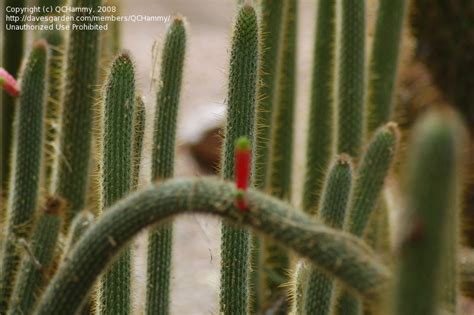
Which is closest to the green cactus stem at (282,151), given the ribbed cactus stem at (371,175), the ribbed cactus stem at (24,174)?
the ribbed cactus stem at (371,175)

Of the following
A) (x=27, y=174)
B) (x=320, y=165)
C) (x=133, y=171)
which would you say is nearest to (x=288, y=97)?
(x=320, y=165)

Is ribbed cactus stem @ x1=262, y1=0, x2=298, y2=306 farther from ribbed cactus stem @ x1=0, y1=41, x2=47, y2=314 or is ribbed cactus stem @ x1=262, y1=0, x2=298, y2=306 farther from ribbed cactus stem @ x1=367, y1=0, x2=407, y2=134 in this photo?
ribbed cactus stem @ x1=0, y1=41, x2=47, y2=314

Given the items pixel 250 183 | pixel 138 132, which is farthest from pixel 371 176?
pixel 138 132

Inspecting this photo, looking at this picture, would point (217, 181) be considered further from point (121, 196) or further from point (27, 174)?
point (27, 174)

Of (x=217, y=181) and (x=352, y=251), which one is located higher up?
(x=217, y=181)

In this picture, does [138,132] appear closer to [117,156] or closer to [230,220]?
[117,156]

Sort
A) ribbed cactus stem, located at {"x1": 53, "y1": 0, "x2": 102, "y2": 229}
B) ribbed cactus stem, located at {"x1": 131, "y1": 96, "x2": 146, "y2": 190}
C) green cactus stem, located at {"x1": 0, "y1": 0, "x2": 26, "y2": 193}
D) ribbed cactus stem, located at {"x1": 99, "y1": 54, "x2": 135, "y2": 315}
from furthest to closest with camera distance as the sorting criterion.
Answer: green cactus stem, located at {"x1": 0, "y1": 0, "x2": 26, "y2": 193} < ribbed cactus stem, located at {"x1": 53, "y1": 0, "x2": 102, "y2": 229} < ribbed cactus stem, located at {"x1": 131, "y1": 96, "x2": 146, "y2": 190} < ribbed cactus stem, located at {"x1": 99, "y1": 54, "x2": 135, "y2": 315}

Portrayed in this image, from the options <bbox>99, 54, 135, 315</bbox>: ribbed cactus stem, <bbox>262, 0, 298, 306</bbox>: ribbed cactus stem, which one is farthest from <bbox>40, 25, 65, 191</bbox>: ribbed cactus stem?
<bbox>99, 54, 135, 315</bbox>: ribbed cactus stem
